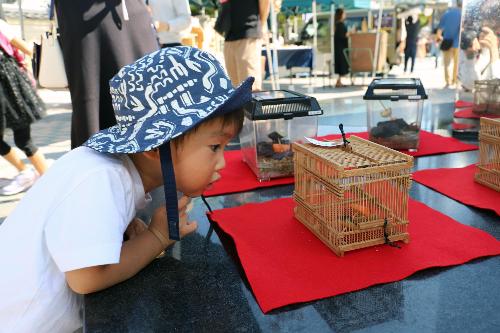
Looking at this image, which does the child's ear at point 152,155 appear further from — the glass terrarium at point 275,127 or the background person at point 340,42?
the background person at point 340,42

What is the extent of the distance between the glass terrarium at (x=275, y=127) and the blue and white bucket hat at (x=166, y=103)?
0.51 metres

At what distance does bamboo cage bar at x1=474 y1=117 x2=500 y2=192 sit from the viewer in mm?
985

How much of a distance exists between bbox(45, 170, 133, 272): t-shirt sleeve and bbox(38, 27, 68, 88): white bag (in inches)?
40.9

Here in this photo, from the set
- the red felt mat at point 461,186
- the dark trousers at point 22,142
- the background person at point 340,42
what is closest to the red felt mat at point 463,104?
the red felt mat at point 461,186

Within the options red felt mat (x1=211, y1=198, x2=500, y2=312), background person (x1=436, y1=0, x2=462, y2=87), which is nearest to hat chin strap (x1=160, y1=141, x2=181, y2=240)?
red felt mat (x1=211, y1=198, x2=500, y2=312)

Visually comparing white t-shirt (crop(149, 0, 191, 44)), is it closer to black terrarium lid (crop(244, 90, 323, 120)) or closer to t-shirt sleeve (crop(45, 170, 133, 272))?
black terrarium lid (crop(244, 90, 323, 120))

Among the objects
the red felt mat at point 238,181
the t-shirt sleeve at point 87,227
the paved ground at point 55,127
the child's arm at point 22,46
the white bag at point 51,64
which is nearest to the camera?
the t-shirt sleeve at point 87,227

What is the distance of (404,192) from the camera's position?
0.74 meters

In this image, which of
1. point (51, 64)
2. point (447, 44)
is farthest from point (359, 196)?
point (447, 44)

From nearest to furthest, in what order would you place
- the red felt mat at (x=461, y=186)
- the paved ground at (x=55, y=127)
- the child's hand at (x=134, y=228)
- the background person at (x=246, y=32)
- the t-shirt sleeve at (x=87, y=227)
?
the t-shirt sleeve at (x=87, y=227) → the child's hand at (x=134, y=228) → the red felt mat at (x=461, y=186) → the background person at (x=246, y=32) → the paved ground at (x=55, y=127)

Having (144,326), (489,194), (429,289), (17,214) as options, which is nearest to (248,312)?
(144,326)

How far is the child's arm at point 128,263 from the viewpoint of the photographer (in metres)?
0.62

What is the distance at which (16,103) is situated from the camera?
2.23 m

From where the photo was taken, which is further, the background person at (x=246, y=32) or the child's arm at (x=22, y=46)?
the background person at (x=246, y=32)
